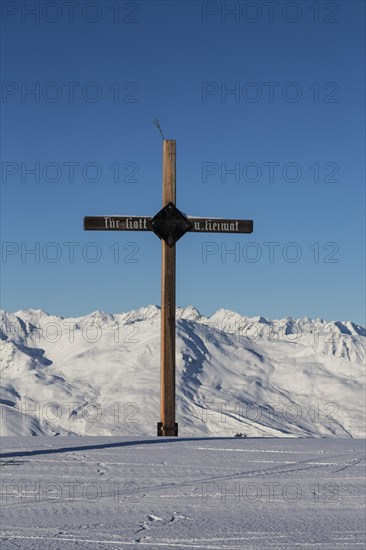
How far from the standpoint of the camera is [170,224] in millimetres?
11484

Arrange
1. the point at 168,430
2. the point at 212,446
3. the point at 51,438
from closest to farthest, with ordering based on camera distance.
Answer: the point at 212,446
the point at 51,438
the point at 168,430

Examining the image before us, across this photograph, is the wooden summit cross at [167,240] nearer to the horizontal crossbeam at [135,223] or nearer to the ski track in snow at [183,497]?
the horizontal crossbeam at [135,223]

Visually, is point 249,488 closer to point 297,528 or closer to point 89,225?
point 297,528

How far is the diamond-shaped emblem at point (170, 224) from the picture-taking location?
1144 cm

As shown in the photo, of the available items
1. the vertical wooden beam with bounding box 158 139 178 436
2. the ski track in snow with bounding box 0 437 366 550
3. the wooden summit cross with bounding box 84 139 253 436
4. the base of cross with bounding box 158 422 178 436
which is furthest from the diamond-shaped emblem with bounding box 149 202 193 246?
the ski track in snow with bounding box 0 437 366 550

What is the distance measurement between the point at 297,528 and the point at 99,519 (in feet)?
4.43

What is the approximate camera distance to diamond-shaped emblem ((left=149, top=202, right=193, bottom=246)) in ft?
37.5

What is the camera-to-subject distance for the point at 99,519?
5.56 meters

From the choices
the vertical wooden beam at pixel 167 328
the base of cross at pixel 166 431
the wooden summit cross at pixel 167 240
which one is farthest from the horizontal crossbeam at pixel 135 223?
the base of cross at pixel 166 431

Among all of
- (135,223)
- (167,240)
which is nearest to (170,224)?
(167,240)

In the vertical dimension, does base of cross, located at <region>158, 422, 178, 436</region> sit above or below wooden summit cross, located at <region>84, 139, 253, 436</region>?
below

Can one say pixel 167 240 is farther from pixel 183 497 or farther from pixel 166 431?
pixel 183 497

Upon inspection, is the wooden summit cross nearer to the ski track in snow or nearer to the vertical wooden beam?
the vertical wooden beam

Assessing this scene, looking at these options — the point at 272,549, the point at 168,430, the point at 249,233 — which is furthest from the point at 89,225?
the point at 272,549
